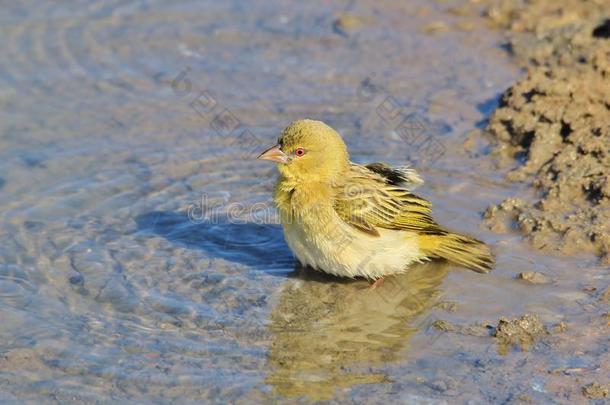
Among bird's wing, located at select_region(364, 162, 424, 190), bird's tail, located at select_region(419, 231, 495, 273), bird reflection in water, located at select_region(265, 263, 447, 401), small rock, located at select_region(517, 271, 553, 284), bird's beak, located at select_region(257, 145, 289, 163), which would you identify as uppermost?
bird's beak, located at select_region(257, 145, 289, 163)

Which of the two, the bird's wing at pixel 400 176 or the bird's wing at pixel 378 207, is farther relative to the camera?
the bird's wing at pixel 400 176

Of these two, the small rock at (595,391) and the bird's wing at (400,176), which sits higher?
the bird's wing at (400,176)

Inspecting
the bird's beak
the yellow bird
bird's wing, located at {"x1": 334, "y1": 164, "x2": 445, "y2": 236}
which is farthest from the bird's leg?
the bird's beak

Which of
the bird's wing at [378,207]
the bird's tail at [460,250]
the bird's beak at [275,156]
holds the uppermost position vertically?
the bird's beak at [275,156]

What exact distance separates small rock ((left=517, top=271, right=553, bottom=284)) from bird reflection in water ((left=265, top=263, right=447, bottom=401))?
1.93 feet

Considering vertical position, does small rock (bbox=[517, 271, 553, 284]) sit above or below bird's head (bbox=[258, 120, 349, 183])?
below

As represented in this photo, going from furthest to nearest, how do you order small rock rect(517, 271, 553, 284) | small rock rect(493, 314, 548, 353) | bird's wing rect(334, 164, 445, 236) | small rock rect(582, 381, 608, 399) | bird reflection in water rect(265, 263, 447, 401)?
bird's wing rect(334, 164, 445, 236) < small rock rect(517, 271, 553, 284) < small rock rect(493, 314, 548, 353) < bird reflection in water rect(265, 263, 447, 401) < small rock rect(582, 381, 608, 399)

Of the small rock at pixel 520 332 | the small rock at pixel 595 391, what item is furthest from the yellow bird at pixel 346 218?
the small rock at pixel 595 391

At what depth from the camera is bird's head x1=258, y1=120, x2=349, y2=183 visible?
285 inches

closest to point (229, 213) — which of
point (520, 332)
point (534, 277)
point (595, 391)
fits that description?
point (534, 277)

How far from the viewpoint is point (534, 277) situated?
6.97 m

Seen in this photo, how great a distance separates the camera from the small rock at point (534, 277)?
6945 mm

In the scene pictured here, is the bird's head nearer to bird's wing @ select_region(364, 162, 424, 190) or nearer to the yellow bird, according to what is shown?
the yellow bird

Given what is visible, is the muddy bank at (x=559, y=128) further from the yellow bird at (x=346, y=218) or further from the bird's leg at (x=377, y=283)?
the bird's leg at (x=377, y=283)
